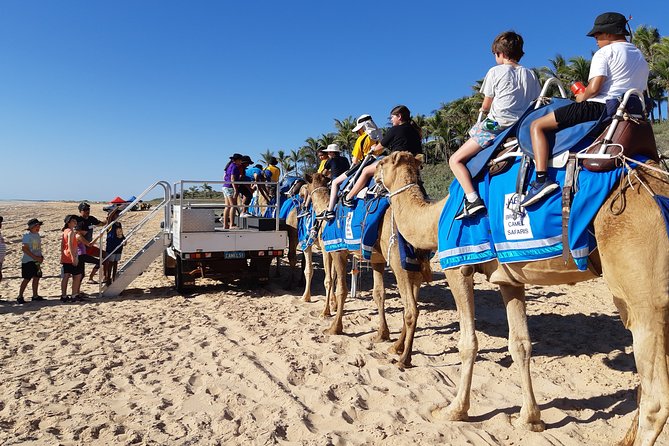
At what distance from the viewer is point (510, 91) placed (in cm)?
410

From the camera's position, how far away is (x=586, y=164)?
10.4 ft

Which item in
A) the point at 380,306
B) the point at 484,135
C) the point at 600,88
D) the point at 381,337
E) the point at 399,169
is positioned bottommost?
the point at 381,337

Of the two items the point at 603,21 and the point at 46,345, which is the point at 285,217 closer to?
the point at 46,345

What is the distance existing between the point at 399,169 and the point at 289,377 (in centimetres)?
273

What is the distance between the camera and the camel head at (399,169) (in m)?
5.19

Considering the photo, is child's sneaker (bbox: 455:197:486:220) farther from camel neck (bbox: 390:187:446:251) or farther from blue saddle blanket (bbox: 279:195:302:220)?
blue saddle blanket (bbox: 279:195:302:220)

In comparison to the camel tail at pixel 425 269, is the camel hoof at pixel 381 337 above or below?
below

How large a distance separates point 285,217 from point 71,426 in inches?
323

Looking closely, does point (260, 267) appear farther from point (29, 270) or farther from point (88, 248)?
point (29, 270)

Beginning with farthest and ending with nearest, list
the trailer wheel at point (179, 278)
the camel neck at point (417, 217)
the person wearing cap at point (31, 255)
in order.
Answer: the trailer wheel at point (179, 278) < the person wearing cap at point (31, 255) < the camel neck at point (417, 217)

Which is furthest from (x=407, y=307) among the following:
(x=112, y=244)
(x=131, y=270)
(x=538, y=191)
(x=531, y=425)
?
(x=112, y=244)

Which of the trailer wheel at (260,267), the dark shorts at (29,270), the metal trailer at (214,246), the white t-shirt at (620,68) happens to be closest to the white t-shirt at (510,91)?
the white t-shirt at (620,68)

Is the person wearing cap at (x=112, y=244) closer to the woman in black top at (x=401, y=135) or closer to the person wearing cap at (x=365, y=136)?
the person wearing cap at (x=365, y=136)

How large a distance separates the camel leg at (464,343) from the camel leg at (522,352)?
0.36 m
